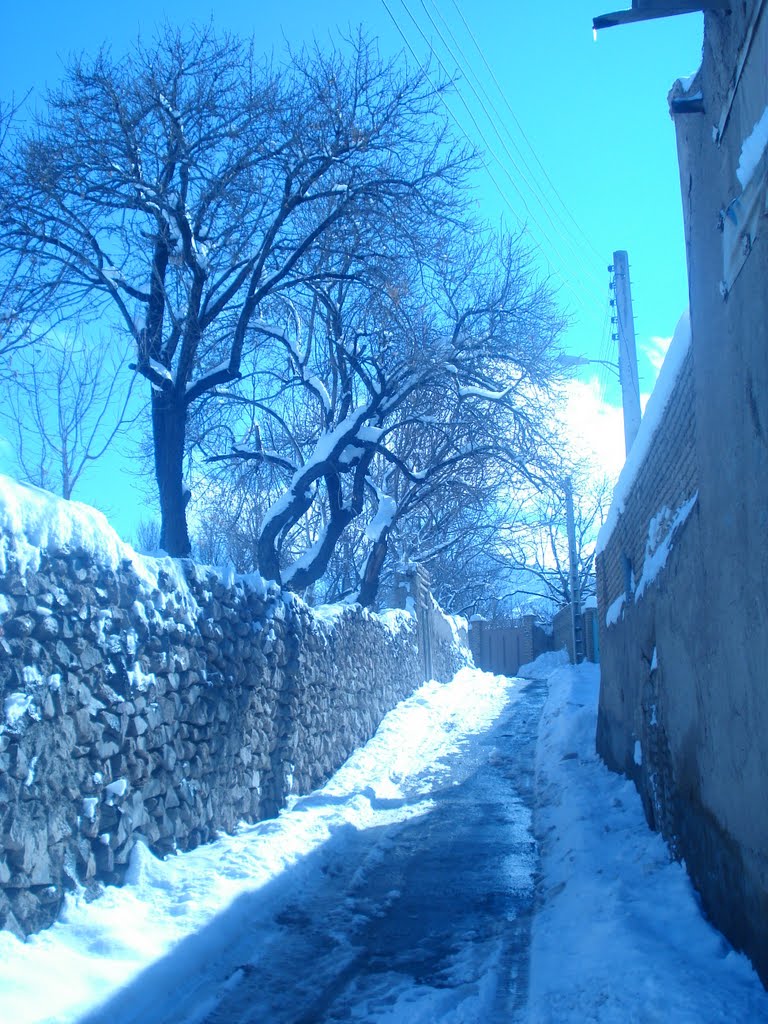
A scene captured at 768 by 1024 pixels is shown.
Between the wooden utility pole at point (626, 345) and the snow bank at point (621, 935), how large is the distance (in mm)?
8460

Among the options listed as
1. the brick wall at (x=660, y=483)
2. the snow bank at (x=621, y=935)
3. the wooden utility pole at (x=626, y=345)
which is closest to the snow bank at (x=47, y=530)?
the snow bank at (x=621, y=935)

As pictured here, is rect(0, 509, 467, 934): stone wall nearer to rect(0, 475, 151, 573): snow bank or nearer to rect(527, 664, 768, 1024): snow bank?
rect(0, 475, 151, 573): snow bank

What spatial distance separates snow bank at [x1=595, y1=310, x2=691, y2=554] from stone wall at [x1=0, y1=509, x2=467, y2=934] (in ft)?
12.7

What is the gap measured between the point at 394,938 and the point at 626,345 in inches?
475

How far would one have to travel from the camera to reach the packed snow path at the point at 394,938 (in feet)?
16.3

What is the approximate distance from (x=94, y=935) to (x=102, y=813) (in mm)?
843

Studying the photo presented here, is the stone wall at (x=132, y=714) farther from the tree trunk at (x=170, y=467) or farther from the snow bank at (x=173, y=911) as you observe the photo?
the tree trunk at (x=170, y=467)

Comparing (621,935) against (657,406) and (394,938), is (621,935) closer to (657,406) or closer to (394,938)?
(394,938)

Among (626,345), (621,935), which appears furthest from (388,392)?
(621,935)

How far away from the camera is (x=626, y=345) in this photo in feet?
52.8

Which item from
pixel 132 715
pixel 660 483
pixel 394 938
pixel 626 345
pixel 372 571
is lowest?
Result: pixel 394 938

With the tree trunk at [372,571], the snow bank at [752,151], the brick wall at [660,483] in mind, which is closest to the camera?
the snow bank at [752,151]

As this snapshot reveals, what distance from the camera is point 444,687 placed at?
23.3 meters

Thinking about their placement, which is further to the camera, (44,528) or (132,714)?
(132,714)
